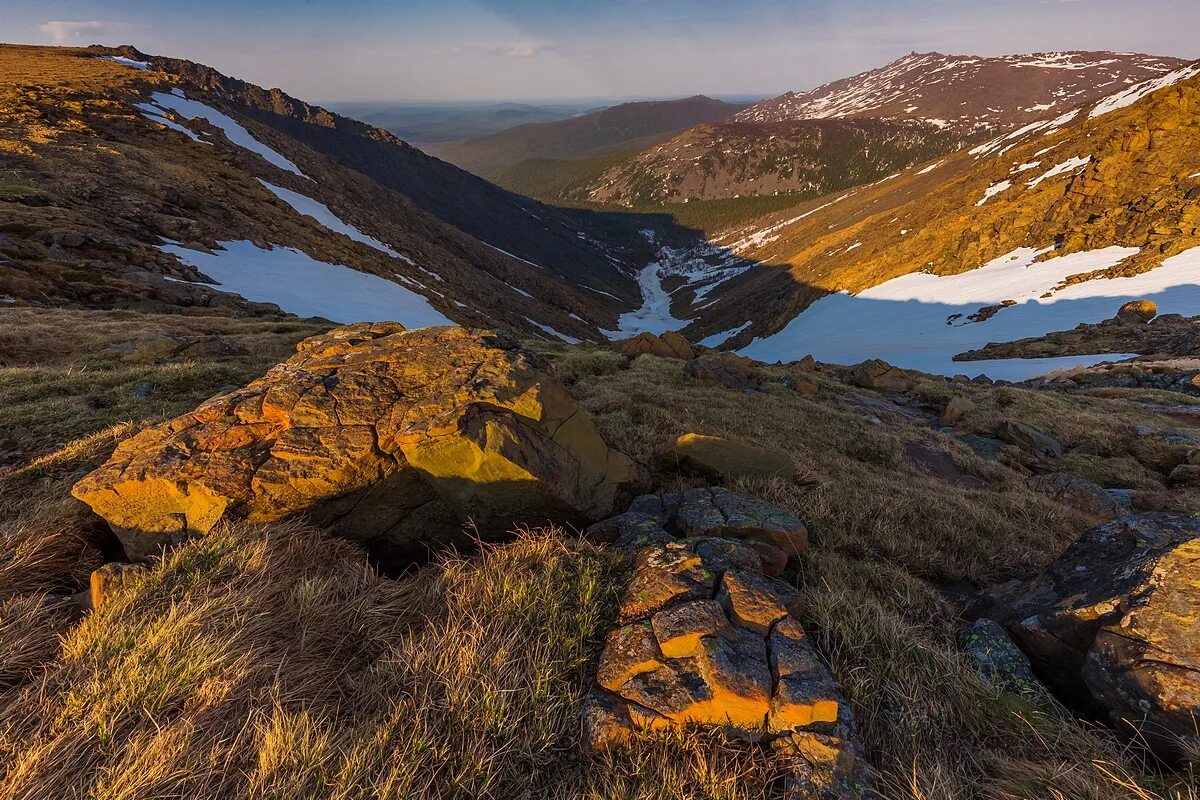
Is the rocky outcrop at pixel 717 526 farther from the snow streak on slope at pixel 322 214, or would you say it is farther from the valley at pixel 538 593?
the snow streak on slope at pixel 322 214

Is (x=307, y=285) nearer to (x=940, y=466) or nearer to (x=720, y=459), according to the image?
(x=720, y=459)

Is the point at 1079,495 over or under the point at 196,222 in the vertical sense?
under

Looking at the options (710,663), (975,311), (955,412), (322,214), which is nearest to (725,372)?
(955,412)

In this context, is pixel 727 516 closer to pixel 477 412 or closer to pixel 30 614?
Result: pixel 477 412

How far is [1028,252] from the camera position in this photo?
137ft

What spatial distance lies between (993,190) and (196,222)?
239ft

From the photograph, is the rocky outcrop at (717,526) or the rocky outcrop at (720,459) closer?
the rocky outcrop at (717,526)

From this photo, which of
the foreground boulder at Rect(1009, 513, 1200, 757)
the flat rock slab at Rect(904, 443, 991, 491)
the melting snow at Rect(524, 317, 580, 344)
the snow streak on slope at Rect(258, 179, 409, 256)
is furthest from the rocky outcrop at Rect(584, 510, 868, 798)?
the snow streak on slope at Rect(258, 179, 409, 256)

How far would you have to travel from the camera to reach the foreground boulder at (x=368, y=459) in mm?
4000

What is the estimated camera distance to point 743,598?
3.38 metres

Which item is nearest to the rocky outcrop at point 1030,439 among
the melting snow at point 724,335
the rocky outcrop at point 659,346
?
the rocky outcrop at point 659,346

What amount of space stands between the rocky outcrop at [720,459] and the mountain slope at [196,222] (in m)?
22.5

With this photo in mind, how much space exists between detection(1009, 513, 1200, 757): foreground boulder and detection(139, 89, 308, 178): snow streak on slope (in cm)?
6665

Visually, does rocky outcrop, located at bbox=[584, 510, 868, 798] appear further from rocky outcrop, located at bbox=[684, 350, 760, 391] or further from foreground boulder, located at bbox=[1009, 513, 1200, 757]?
rocky outcrop, located at bbox=[684, 350, 760, 391]
